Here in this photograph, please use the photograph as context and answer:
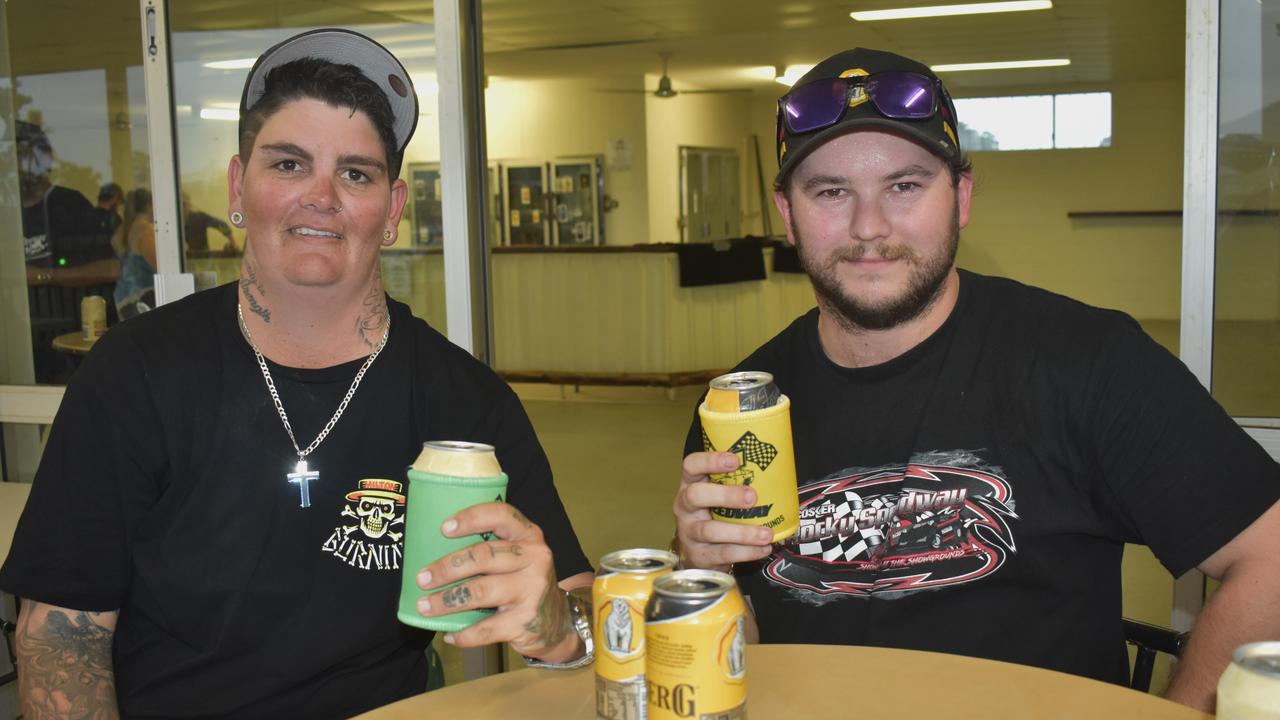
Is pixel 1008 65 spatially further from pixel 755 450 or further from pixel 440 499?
pixel 440 499

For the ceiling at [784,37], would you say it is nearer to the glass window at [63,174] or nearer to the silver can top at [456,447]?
the glass window at [63,174]

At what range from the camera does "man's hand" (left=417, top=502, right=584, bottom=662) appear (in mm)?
1053

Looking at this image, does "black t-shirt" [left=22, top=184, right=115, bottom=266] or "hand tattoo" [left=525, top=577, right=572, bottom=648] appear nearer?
"hand tattoo" [left=525, top=577, right=572, bottom=648]

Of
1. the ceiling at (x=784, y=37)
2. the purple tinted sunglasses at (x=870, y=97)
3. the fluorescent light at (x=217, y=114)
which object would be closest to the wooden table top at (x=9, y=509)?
the fluorescent light at (x=217, y=114)

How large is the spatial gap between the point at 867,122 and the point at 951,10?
23.8 ft

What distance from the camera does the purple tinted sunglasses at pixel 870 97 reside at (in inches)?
61.3

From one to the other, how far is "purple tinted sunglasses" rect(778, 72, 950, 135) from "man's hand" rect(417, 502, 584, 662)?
0.79 metres

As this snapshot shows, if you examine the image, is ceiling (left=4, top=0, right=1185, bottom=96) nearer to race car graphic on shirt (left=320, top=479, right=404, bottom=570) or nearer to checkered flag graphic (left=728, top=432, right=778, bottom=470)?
race car graphic on shirt (left=320, top=479, right=404, bottom=570)

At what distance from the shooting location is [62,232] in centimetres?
358

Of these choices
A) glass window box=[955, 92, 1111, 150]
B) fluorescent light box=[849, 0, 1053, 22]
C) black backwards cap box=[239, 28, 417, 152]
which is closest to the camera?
black backwards cap box=[239, 28, 417, 152]

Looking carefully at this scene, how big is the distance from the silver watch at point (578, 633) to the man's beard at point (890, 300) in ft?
1.85

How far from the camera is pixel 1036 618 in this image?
1495mm

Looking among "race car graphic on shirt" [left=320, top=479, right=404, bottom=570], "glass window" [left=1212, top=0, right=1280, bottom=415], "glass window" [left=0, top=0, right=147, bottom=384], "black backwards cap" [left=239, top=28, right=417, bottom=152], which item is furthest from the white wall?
"race car graphic on shirt" [left=320, top=479, right=404, bottom=570]

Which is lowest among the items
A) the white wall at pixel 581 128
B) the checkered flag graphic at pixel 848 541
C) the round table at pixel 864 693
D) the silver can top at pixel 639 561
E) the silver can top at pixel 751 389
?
the round table at pixel 864 693
